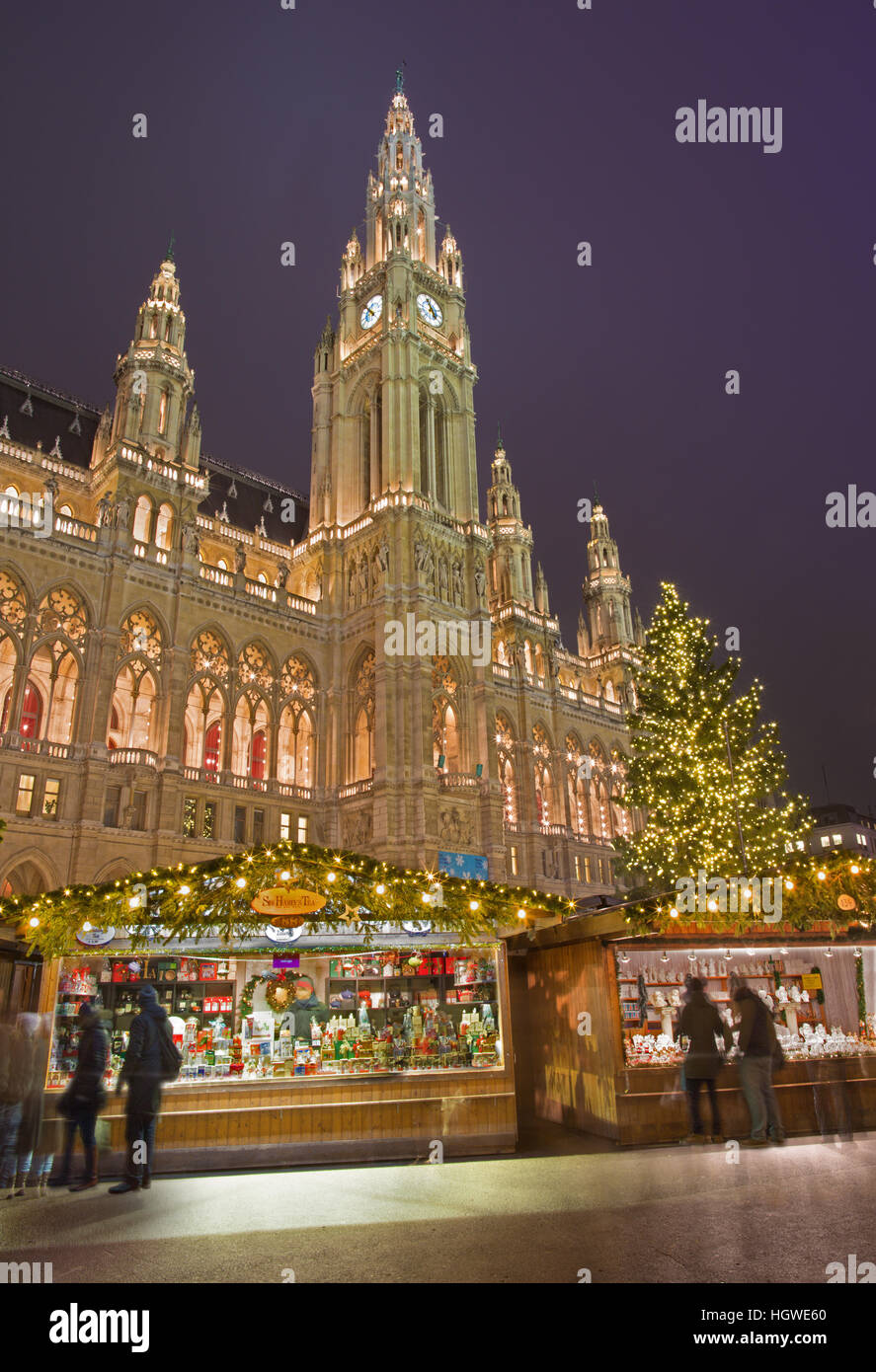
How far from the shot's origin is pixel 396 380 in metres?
45.7

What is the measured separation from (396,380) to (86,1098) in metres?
42.2

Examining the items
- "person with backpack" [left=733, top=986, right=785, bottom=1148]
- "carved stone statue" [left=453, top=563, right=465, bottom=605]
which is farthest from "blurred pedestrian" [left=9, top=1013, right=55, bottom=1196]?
"carved stone statue" [left=453, top=563, right=465, bottom=605]

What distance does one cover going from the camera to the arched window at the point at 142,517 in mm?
37531

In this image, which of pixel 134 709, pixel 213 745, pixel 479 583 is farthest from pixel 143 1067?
pixel 479 583

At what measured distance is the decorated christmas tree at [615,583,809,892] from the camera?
76.8 ft

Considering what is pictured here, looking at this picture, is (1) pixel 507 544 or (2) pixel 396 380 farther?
(1) pixel 507 544

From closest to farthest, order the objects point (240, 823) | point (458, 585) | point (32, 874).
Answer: point (32, 874), point (240, 823), point (458, 585)

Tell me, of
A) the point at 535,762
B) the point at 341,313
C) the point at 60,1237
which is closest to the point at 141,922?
the point at 60,1237

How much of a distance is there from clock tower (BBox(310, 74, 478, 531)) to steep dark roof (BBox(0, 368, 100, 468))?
12907 mm

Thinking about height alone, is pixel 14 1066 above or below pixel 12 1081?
above

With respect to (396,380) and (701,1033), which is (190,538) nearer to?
(396,380)

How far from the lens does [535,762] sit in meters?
51.1

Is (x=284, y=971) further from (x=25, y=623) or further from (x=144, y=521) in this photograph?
(x=144, y=521)

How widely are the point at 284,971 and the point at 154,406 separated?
34.5 metres
